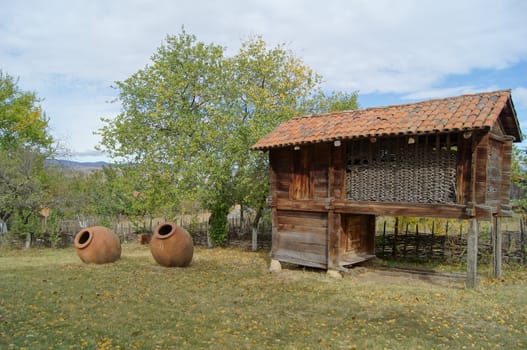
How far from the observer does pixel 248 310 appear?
8.41m

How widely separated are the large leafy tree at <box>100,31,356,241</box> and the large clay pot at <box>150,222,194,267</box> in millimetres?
4026

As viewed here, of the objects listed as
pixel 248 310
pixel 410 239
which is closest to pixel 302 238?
pixel 248 310

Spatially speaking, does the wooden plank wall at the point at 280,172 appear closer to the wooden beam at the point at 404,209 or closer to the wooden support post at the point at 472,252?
the wooden beam at the point at 404,209

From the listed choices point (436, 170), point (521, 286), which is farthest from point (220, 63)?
point (521, 286)

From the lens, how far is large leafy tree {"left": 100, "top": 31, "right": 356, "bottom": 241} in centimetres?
1711

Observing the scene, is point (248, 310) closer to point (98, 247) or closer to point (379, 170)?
point (379, 170)

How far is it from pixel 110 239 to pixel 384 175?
8.77 metres

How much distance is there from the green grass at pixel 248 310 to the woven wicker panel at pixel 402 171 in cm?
233

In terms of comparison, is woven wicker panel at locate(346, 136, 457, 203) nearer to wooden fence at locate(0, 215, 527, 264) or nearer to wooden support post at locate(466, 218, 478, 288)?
wooden support post at locate(466, 218, 478, 288)

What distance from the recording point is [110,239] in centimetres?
1344

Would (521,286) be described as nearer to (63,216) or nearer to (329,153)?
(329,153)

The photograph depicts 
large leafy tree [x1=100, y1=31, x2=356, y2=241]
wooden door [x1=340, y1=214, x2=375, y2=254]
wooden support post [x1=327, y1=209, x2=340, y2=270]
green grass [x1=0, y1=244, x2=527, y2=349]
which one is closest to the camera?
green grass [x1=0, y1=244, x2=527, y2=349]

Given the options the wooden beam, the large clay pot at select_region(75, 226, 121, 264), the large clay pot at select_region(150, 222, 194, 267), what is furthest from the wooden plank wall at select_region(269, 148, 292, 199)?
the large clay pot at select_region(75, 226, 121, 264)

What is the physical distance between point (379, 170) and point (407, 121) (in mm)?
1448
